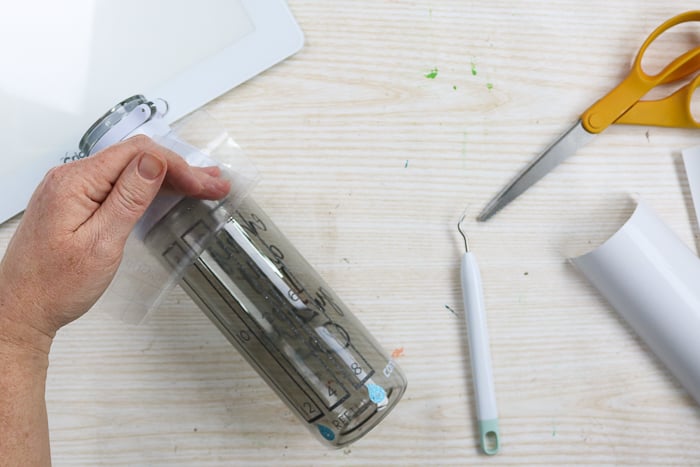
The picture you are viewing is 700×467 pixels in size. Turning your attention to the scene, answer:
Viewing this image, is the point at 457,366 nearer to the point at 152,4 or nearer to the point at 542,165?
the point at 542,165

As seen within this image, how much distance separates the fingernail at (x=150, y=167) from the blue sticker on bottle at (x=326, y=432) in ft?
0.73

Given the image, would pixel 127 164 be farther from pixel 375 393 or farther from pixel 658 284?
pixel 658 284

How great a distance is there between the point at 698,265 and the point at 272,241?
0.35 metres

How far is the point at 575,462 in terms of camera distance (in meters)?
0.48

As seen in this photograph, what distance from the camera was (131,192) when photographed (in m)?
0.38

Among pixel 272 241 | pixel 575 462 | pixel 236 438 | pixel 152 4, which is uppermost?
pixel 152 4

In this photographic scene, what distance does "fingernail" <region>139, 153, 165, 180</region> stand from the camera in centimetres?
38

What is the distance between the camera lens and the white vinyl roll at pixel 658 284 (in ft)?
1.54

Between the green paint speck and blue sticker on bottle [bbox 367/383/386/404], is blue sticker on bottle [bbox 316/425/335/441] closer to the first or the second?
blue sticker on bottle [bbox 367/383/386/404]

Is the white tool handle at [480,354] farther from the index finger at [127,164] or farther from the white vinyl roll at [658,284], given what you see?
the index finger at [127,164]

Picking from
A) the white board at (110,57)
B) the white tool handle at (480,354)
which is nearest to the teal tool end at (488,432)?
the white tool handle at (480,354)

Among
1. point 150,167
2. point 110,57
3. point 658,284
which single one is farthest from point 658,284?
point 110,57

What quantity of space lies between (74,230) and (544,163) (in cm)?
37

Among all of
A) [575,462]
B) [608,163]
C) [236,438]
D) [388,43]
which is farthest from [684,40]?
[236,438]
